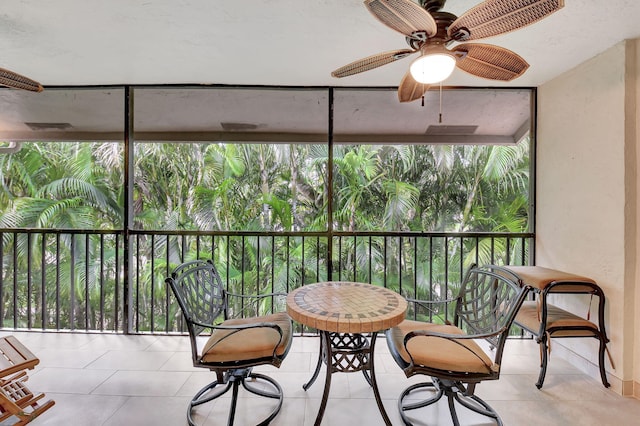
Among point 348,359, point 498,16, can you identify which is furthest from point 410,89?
point 348,359

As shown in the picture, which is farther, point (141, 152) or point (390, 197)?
point (141, 152)

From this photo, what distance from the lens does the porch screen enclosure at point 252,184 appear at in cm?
316

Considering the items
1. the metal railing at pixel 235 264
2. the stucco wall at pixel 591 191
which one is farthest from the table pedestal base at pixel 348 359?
the metal railing at pixel 235 264

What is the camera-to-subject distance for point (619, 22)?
1.75 metres

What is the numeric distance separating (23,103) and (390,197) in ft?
16.8

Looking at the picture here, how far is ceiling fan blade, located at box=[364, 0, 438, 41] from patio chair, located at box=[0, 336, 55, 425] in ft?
8.08

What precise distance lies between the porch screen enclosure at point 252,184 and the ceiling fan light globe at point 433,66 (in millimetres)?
1485

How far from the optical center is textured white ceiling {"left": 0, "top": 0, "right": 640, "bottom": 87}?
5.51ft

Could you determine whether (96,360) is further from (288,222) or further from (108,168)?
(108,168)

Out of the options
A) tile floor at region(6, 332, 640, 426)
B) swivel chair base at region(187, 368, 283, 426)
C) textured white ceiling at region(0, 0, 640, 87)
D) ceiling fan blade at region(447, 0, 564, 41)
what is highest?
textured white ceiling at region(0, 0, 640, 87)

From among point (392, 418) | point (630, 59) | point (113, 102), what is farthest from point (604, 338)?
point (113, 102)

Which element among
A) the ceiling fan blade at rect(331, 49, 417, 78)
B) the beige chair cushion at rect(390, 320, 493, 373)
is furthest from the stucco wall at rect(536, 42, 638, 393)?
the ceiling fan blade at rect(331, 49, 417, 78)

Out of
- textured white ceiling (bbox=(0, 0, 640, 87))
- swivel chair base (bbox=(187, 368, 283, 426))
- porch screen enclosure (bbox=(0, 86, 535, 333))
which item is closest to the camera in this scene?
swivel chair base (bbox=(187, 368, 283, 426))

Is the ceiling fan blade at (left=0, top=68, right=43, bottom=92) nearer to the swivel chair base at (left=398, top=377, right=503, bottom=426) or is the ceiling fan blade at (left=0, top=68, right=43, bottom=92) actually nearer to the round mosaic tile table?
the round mosaic tile table
